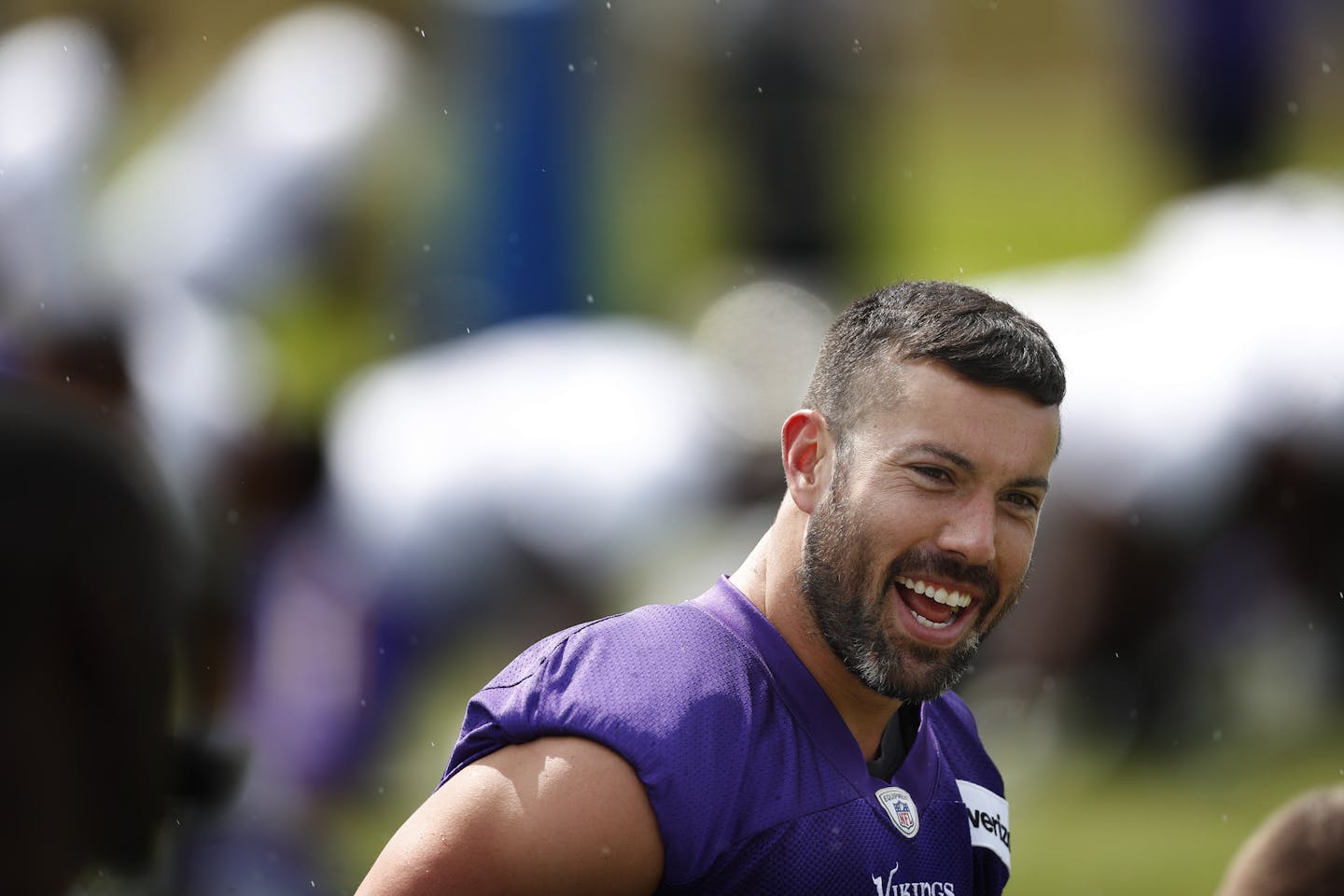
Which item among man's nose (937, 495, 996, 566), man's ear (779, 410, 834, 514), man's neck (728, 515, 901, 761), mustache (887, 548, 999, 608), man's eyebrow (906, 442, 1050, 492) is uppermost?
man's eyebrow (906, 442, 1050, 492)

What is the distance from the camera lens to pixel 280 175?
8672 mm

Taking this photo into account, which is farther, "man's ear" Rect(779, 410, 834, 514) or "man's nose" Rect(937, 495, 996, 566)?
"man's ear" Rect(779, 410, 834, 514)

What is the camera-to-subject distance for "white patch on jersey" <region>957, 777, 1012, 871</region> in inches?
108

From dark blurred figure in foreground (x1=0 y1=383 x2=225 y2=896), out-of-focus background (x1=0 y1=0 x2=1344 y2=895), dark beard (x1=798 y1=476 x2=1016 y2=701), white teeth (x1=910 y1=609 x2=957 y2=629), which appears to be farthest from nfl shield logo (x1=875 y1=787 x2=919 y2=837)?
out-of-focus background (x1=0 y1=0 x2=1344 y2=895)

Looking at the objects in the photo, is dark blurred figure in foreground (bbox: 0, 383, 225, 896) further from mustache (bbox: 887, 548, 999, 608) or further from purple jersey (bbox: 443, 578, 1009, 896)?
mustache (bbox: 887, 548, 999, 608)

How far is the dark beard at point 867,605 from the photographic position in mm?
2543

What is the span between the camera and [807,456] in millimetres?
2684

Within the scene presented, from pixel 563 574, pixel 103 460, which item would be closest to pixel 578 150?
pixel 563 574

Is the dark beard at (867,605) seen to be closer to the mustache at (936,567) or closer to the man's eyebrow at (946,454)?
the mustache at (936,567)

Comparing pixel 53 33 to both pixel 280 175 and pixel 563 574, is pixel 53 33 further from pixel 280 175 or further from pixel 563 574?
pixel 563 574

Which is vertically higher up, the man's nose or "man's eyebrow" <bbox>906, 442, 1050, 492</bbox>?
"man's eyebrow" <bbox>906, 442, 1050, 492</bbox>

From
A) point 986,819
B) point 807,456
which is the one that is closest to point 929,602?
point 807,456

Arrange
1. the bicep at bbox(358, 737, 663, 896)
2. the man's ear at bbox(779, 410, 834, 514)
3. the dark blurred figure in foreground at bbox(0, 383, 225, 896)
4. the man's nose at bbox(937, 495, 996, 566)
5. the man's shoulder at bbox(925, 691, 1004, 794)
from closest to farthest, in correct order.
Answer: the dark blurred figure in foreground at bbox(0, 383, 225, 896), the bicep at bbox(358, 737, 663, 896), the man's nose at bbox(937, 495, 996, 566), the man's ear at bbox(779, 410, 834, 514), the man's shoulder at bbox(925, 691, 1004, 794)

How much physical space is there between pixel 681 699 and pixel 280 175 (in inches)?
267
